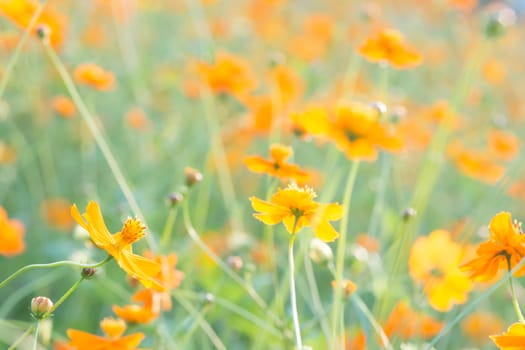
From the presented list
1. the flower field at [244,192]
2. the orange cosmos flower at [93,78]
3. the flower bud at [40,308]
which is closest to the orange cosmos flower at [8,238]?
the flower field at [244,192]

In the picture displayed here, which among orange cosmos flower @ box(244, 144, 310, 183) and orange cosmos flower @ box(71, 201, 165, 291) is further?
orange cosmos flower @ box(244, 144, 310, 183)

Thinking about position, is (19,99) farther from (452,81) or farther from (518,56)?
(518,56)

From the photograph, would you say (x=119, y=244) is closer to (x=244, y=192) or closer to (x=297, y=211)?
(x=297, y=211)

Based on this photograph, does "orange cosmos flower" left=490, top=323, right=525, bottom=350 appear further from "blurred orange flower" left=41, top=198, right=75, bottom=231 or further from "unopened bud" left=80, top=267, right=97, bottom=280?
"blurred orange flower" left=41, top=198, right=75, bottom=231

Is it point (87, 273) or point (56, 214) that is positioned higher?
point (87, 273)

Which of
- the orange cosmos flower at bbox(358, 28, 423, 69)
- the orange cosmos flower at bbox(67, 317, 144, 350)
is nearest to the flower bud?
the orange cosmos flower at bbox(67, 317, 144, 350)

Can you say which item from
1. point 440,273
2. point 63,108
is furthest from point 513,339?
point 63,108

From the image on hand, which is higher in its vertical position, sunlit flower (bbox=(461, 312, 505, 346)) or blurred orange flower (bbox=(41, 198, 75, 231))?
blurred orange flower (bbox=(41, 198, 75, 231))
